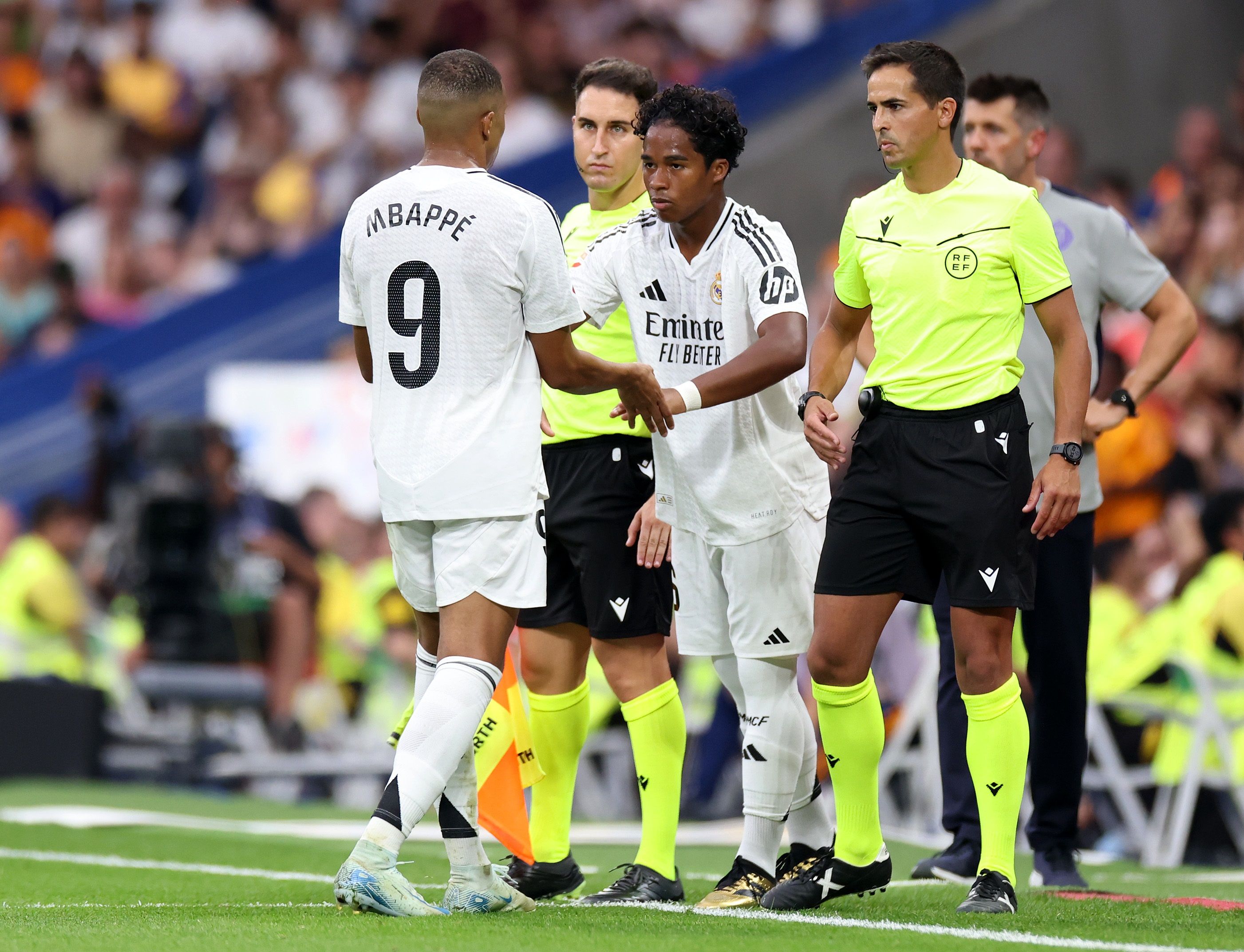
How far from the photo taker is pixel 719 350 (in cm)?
454

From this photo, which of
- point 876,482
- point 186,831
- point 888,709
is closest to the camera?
point 876,482

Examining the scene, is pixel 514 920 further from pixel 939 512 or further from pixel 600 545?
pixel 939 512

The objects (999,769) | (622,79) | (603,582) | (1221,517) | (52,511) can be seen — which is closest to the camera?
(999,769)

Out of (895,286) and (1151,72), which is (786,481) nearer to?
(895,286)

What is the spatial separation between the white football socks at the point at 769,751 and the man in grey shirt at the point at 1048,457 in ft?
3.42

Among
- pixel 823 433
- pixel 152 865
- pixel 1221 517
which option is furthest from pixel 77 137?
pixel 823 433

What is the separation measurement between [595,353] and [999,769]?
1728 millimetres

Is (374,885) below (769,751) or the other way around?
below

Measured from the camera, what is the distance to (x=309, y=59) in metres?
15.0

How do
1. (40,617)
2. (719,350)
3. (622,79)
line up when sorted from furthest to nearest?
(40,617), (622,79), (719,350)

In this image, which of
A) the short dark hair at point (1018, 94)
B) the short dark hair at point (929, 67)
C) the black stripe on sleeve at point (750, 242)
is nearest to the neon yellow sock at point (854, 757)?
the black stripe on sleeve at point (750, 242)

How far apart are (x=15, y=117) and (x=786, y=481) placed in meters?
12.5

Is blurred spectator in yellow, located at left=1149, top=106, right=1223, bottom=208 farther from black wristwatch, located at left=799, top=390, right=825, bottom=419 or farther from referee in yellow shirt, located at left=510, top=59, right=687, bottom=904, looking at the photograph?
black wristwatch, located at left=799, top=390, right=825, bottom=419

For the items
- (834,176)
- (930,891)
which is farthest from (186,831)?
(834,176)
